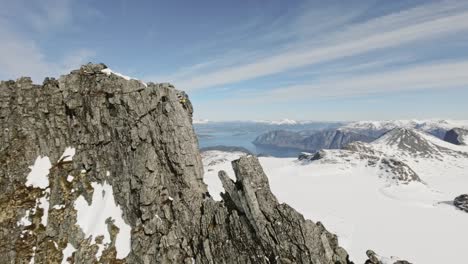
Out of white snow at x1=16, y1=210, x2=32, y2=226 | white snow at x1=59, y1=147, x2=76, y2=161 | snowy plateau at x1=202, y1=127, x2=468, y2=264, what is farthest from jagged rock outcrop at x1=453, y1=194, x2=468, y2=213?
white snow at x1=16, y1=210, x2=32, y2=226

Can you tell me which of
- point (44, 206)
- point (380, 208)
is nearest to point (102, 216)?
point (44, 206)

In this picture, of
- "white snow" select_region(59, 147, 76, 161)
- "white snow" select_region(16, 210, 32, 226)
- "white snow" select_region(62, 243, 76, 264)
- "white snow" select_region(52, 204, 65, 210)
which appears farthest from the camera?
"white snow" select_region(59, 147, 76, 161)

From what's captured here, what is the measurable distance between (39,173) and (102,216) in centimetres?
1009

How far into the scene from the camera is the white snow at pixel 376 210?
8206 cm

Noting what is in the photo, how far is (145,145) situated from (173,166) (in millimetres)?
4312

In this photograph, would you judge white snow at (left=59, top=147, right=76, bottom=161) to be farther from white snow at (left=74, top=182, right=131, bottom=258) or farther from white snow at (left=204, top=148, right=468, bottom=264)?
white snow at (left=204, top=148, right=468, bottom=264)

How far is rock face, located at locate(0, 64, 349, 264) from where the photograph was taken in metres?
29.7

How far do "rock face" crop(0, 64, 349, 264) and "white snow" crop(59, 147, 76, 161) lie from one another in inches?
5.8

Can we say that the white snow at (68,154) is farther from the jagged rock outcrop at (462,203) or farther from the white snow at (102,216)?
the jagged rock outcrop at (462,203)

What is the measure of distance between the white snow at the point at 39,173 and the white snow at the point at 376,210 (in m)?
65.0

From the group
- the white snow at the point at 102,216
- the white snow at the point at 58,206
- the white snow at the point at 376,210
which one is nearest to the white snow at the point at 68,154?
the white snow at the point at 102,216

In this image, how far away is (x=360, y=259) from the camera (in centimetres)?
6831

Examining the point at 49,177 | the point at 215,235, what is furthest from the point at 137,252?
the point at 49,177

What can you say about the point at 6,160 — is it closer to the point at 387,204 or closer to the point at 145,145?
the point at 145,145
